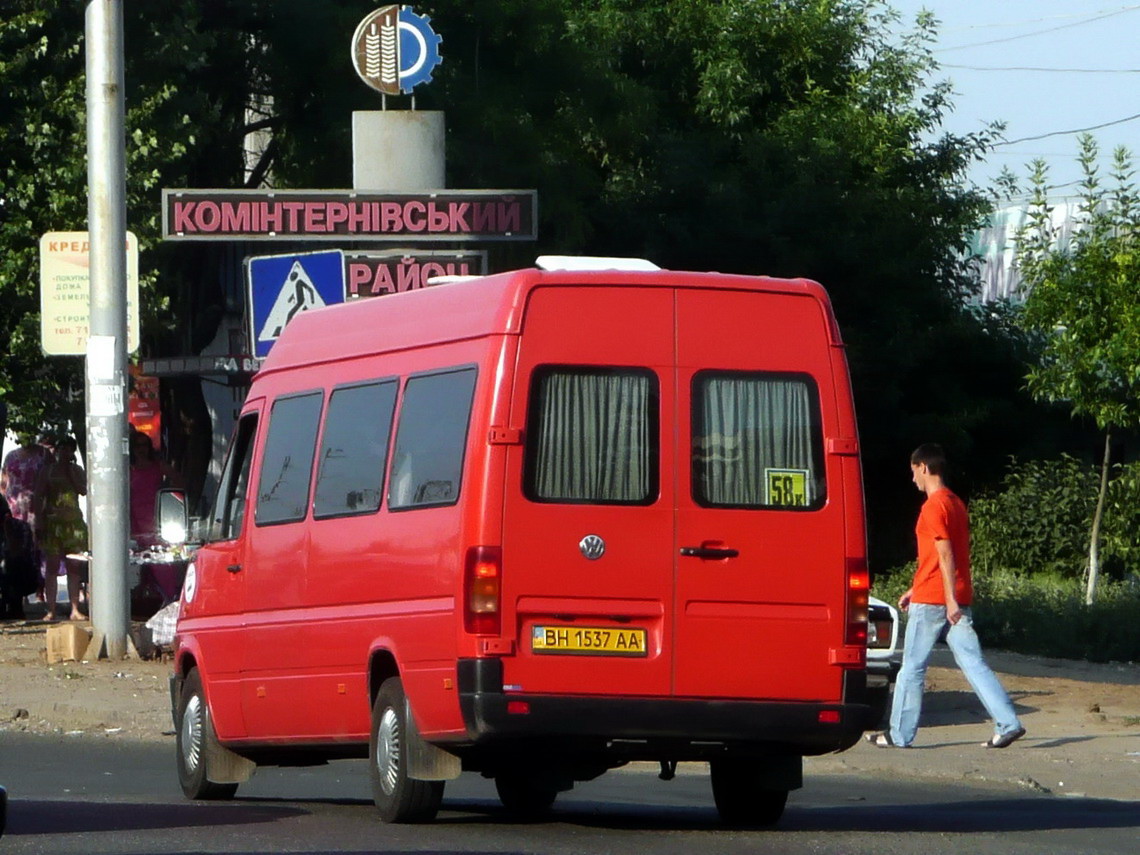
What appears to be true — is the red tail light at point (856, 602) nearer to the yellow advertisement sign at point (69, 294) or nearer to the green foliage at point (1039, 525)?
the yellow advertisement sign at point (69, 294)

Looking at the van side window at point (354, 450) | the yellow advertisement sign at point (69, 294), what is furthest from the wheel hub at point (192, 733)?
the yellow advertisement sign at point (69, 294)

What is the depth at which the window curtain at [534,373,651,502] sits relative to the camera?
30.8ft

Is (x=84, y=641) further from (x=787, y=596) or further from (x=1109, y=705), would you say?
(x=787, y=596)

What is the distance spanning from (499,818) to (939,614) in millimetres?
4192

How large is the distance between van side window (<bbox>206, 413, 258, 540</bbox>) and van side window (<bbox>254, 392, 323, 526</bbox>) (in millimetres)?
266

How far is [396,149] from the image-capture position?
711 inches

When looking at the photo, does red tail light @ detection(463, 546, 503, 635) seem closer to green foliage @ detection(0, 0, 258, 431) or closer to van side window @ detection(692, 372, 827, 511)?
van side window @ detection(692, 372, 827, 511)

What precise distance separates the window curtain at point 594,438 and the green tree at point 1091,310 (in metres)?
15.7

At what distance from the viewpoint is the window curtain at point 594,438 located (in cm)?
940

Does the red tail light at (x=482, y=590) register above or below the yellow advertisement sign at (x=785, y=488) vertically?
below

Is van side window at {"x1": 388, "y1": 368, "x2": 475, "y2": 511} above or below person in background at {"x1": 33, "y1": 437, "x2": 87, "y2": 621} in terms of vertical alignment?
above

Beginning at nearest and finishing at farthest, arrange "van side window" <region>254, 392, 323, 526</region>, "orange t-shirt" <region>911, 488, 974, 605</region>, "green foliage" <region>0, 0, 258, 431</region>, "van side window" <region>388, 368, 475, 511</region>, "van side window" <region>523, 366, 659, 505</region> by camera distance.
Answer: "van side window" <region>523, 366, 659, 505</region>
"van side window" <region>388, 368, 475, 511</region>
"van side window" <region>254, 392, 323, 526</region>
"orange t-shirt" <region>911, 488, 974, 605</region>
"green foliage" <region>0, 0, 258, 431</region>

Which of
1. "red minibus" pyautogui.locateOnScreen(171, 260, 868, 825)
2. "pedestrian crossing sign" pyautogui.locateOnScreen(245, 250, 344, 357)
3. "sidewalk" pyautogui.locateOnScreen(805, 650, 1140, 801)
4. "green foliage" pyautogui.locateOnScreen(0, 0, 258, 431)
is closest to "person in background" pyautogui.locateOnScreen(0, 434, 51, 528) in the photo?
"green foliage" pyautogui.locateOnScreen(0, 0, 258, 431)

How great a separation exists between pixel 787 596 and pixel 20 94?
43.5 ft
